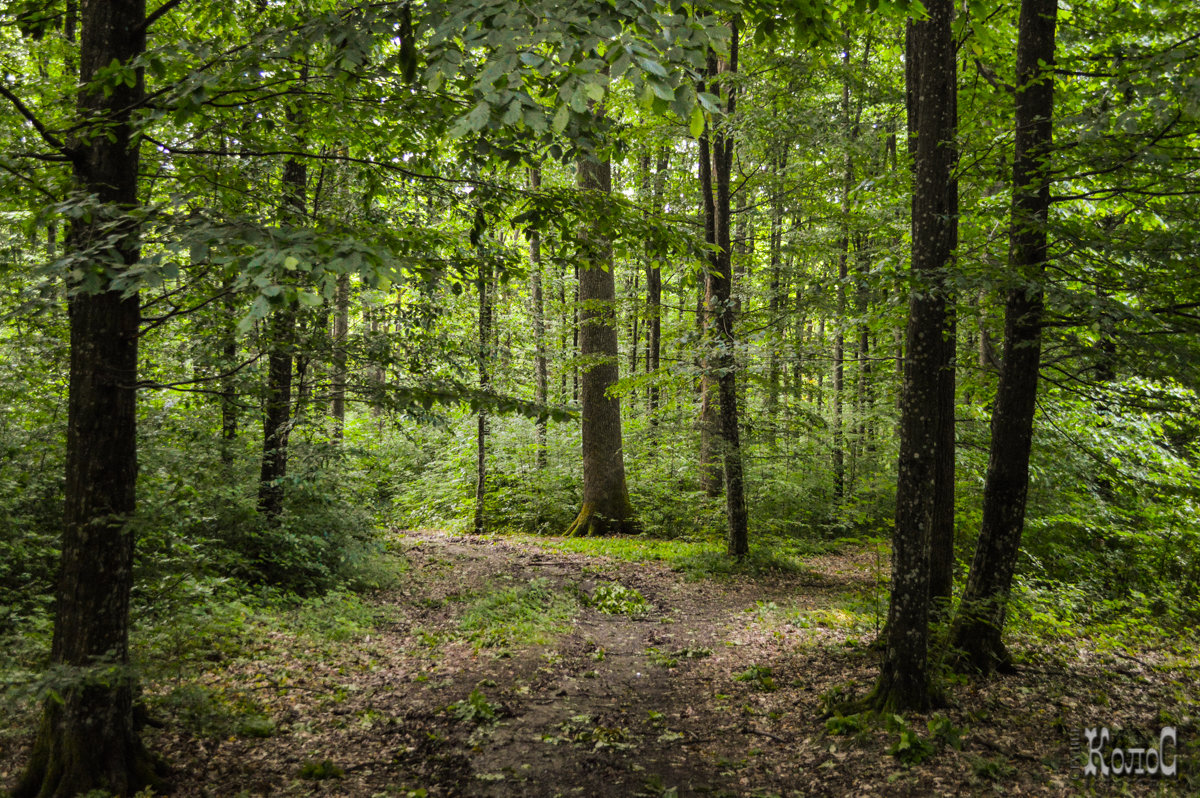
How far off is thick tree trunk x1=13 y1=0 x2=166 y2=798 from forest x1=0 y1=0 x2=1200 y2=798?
0.08 ft

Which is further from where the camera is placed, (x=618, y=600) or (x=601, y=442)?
(x=601, y=442)

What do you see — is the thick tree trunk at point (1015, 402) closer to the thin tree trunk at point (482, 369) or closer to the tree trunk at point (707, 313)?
the tree trunk at point (707, 313)

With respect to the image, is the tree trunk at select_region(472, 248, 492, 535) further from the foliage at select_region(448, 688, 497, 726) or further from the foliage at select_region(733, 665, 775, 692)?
the foliage at select_region(733, 665, 775, 692)

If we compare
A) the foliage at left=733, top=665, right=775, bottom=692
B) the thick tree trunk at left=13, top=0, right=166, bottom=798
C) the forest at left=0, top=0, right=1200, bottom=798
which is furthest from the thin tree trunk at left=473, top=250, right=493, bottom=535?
the thick tree trunk at left=13, top=0, right=166, bottom=798

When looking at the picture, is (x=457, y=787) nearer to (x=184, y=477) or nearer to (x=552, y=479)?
(x=184, y=477)

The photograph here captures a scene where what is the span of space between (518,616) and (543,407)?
5.22 m

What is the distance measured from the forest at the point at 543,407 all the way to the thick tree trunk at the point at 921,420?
32mm

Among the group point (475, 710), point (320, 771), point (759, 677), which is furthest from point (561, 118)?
point (759, 677)

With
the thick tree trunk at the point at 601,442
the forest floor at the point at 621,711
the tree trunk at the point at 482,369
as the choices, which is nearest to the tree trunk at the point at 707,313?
the thick tree trunk at the point at 601,442

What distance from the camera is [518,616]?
8.31 m

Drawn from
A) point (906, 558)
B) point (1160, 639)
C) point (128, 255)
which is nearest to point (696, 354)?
point (906, 558)

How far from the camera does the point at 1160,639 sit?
7.71 metres

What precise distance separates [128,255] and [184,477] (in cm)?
461

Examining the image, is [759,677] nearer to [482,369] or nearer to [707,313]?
[707,313]
